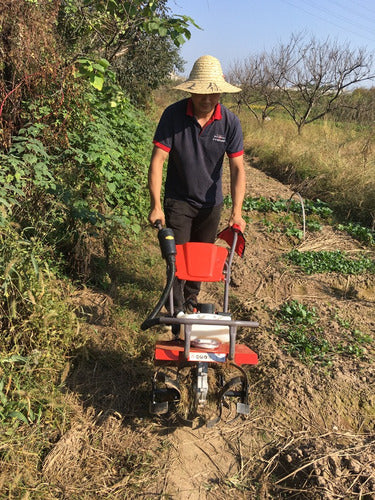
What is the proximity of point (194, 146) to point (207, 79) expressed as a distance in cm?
47

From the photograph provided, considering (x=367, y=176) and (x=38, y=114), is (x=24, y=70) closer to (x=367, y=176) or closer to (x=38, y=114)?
(x=38, y=114)

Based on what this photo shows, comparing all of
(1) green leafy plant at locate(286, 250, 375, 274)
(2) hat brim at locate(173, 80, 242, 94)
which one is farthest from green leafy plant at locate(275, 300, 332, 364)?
(2) hat brim at locate(173, 80, 242, 94)

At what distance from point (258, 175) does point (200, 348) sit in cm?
832

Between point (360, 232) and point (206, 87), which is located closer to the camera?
point (206, 87)

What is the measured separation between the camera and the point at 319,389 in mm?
2889

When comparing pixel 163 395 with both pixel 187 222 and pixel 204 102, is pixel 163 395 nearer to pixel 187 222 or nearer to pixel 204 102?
pixel 187 222

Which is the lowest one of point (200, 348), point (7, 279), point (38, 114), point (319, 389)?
point (319, 389)

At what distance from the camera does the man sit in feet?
9.20

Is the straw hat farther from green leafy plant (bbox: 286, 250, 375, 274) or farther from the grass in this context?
the grass

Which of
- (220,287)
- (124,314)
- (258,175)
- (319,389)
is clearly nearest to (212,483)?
(319,389)

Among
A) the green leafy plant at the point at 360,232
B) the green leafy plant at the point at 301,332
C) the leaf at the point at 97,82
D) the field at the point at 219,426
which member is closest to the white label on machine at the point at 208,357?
the field at the point at 219,426

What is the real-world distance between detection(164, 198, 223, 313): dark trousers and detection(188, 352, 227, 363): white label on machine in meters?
1.02

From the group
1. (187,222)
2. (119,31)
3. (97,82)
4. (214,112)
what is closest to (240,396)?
(187,222)

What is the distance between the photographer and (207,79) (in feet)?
9.12
